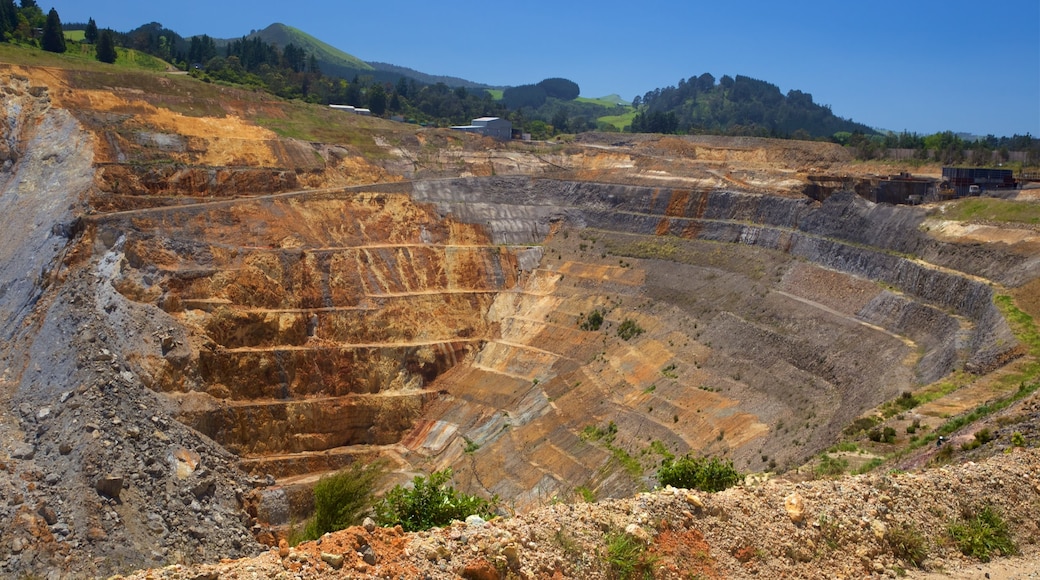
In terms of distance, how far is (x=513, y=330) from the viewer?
189 feet

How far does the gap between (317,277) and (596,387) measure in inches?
765

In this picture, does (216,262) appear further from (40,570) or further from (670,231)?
(670,231)

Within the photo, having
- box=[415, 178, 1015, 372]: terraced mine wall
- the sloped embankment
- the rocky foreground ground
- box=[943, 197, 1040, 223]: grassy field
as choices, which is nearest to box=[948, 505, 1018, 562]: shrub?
the rocky foreground ground

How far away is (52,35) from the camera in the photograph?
88.7 meters

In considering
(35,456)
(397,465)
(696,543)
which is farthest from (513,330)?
(696,543)

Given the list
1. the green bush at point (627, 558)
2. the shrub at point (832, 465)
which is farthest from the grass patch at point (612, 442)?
the green bush at point (627, 558)

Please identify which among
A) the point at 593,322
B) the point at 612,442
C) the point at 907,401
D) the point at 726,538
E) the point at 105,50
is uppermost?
the point at 105,50

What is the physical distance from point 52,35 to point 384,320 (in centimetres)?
5904

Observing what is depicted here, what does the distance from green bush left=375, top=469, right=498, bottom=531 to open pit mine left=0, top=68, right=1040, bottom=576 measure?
13540 millimetres

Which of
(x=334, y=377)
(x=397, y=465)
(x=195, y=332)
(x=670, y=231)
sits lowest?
(x=397, y=465)

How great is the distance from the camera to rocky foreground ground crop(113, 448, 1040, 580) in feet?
41.7

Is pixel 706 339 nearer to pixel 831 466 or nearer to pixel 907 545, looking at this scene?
pixel 831 466

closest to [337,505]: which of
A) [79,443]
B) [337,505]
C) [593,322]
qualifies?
[337,505]

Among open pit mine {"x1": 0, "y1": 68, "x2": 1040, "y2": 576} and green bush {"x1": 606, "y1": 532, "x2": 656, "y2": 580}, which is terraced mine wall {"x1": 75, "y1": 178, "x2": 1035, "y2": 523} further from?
green bush {"x1": 606, "y1": 532, "x2": 656, "y2": 580}
